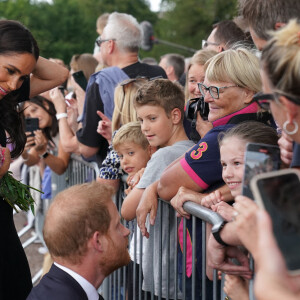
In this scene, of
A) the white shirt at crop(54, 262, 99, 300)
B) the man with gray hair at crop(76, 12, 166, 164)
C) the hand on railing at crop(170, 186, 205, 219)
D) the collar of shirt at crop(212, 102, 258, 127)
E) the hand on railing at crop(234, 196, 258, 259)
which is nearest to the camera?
the hand on railing at crop(234, 196, 258, 259)

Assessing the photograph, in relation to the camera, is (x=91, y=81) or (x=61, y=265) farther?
(x=91, y=81)

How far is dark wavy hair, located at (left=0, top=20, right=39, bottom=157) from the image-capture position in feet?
12.5

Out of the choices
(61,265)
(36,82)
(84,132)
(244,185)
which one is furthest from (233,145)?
(84,132)

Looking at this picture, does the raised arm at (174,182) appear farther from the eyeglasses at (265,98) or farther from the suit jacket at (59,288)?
the eyeglasses at (265,98)

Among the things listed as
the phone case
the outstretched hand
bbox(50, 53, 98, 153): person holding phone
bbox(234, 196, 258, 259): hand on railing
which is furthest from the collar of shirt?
the phone case

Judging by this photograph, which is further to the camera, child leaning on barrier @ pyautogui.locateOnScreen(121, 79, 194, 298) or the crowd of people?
child leaning on barrier @ pyautogui.locateOnScreen(121, 79, 194, 298)

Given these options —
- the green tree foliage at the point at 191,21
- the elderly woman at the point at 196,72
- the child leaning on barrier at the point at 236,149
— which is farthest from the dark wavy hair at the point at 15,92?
the green tree foliage at the point at 191,21

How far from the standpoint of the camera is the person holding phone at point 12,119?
3.80 meters

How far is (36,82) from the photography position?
15.4ft

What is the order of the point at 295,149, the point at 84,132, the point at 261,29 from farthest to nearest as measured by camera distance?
the point at 84,132 < the point at 261,29 < the point at 295,149

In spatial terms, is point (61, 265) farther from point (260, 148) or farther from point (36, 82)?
point (36, 82)

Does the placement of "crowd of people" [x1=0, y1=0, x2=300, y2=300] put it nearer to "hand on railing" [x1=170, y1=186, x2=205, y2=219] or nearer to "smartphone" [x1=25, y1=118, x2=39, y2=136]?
"hand on railing" [x1=170, y1=186, x2=205, y2=219]

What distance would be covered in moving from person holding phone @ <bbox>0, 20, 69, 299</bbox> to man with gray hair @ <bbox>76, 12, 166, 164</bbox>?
1.37 metres

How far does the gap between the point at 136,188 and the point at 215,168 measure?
913 millimetres
